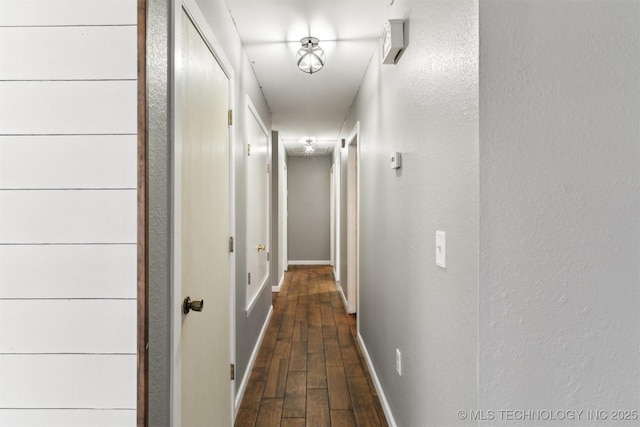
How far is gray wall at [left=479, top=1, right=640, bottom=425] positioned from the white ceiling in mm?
1245

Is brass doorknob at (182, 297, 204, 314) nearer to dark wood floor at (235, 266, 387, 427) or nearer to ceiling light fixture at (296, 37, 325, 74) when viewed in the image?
dark wood floor at (235, 266, 387, 427)

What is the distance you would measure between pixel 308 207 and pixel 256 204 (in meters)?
4.80

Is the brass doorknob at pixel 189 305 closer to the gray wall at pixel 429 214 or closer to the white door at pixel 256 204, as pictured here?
the gray wall at pixel 429 214

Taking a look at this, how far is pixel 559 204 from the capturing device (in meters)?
1.01

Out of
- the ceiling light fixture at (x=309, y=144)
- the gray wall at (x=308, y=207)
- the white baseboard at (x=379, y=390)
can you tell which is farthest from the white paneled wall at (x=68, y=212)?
the gray wall at (x=308, y=207)

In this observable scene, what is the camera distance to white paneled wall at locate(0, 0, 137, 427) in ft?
3.34

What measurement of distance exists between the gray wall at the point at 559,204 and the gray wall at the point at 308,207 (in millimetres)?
6903

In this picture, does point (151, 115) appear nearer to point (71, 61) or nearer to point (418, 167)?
point (71, 61)

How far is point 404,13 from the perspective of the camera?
5.76ft

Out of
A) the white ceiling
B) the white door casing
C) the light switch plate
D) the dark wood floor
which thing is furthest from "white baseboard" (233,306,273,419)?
the white ceiling

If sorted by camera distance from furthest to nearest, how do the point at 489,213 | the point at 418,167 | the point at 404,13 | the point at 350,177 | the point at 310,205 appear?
the point at 310,205
the point at 350,177
the point at 404,13
the point at 418,167
the point at 489,213

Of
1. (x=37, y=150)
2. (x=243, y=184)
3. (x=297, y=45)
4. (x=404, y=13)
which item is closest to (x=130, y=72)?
(x=37, y=150)

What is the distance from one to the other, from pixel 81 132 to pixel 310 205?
6.91m

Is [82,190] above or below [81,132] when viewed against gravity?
below
